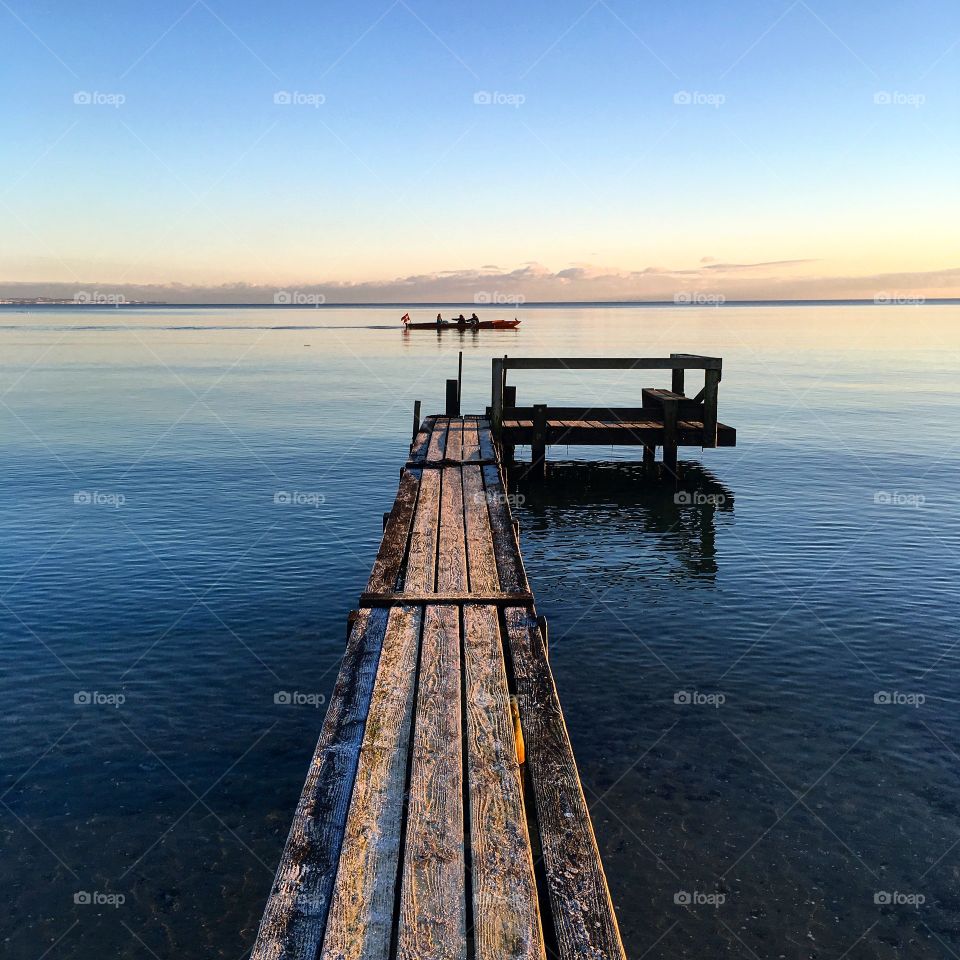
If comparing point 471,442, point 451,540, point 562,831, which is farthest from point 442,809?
point 471,442

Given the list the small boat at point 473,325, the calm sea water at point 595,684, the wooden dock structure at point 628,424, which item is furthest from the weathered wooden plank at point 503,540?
the small boat at point 473,325

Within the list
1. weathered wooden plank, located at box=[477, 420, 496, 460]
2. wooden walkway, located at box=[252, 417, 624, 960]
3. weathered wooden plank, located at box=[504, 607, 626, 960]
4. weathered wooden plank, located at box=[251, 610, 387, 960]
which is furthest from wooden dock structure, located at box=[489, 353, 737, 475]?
weathered wooden plank, located at box=[251, 610, 387, 960]

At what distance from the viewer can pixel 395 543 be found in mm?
12273

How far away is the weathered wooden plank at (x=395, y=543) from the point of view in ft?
34.6

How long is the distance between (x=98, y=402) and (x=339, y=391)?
45.8ft

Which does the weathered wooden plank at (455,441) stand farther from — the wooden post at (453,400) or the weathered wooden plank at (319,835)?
the weathered wooden plank at (319,835)

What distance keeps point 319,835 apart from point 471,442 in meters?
16.8

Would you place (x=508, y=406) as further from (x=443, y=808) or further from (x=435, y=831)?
(x=435, y=831)

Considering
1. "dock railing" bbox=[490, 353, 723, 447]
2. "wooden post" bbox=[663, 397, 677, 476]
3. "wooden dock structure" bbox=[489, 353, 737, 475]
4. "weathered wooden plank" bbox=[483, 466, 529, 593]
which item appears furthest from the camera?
"wooden post" bbox=[663, 397, 677, 476]

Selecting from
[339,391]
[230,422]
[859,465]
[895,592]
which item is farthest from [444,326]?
[895,592]

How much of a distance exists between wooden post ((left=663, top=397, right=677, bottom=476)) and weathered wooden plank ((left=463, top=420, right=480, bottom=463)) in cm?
560

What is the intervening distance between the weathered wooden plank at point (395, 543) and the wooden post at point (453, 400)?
1091 centimetres

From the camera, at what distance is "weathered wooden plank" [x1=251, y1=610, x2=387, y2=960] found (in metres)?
4.68

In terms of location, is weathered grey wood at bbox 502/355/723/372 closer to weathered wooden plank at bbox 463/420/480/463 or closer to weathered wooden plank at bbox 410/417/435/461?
weathered wooden plank at bbox 463/420/480/463
